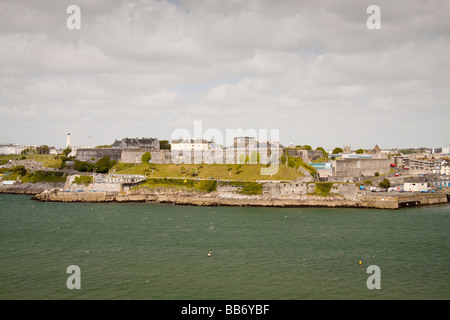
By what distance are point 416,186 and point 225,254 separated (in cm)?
2838

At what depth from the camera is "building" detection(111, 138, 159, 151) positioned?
194 feet

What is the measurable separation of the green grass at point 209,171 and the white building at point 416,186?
10742 millimetres

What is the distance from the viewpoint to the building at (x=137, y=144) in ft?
194

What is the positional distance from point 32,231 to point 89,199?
585 inches

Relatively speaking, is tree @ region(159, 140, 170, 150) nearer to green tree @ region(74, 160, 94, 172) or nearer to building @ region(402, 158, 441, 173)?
green tree @ region(74, 160, 94, 172)

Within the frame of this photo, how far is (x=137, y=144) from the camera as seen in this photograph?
197 feet

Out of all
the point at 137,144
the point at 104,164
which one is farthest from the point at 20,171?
the point at 137,144

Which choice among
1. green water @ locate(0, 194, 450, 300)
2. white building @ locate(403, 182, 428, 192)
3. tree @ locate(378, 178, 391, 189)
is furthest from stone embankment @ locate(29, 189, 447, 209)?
tree @ locate(378, 178, 391, 189)

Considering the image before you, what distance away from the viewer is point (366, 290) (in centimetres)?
1482

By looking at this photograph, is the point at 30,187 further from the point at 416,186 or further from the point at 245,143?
the point at 416,186

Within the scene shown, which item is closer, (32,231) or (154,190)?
(32,231)

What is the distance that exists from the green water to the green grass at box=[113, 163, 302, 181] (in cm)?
983
